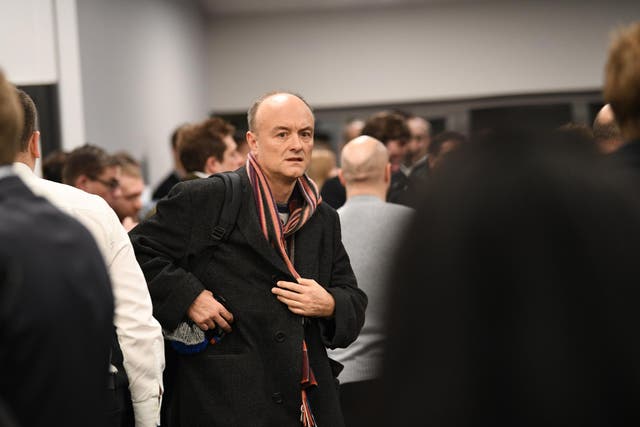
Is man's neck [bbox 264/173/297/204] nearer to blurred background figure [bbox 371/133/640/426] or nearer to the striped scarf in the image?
the striped scarf

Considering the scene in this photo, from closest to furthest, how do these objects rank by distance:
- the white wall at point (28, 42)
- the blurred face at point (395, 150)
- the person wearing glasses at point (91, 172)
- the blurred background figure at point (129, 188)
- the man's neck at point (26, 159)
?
the man's neck at point (26, 159) < the person wearing glasses at point (91, 172) < the blurred background figure at point (129, 188) < the blurred face at point (395, 150) < the white wall at point (28, 42)

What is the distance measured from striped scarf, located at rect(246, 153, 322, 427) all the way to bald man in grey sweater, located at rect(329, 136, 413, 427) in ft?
1.65

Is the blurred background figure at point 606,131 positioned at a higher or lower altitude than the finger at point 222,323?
higher

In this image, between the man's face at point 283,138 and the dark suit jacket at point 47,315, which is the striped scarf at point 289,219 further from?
the dark suit jacket at point 47,315

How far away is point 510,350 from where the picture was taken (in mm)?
1326

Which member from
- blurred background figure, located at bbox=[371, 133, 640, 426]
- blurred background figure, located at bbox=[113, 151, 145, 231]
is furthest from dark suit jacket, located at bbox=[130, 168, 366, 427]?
blurred background figure, located at bbox=[113, 151, 145, 231]

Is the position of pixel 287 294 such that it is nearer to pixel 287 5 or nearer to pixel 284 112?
pixel 284 112

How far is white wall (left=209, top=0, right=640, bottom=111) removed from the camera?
35.8 feet

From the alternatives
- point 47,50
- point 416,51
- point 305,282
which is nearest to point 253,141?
point 305,282

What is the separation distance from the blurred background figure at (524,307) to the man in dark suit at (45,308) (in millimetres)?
548

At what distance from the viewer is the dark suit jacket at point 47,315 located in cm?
150

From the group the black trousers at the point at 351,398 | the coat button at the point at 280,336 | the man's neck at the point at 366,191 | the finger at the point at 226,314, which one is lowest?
the black trousers at the point at 351,398

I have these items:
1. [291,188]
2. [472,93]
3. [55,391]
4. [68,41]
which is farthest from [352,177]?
[472,93]

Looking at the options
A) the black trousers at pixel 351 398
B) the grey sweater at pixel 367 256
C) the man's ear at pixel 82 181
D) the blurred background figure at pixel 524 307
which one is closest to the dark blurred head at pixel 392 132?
the grey sweater at pixel 367 256
